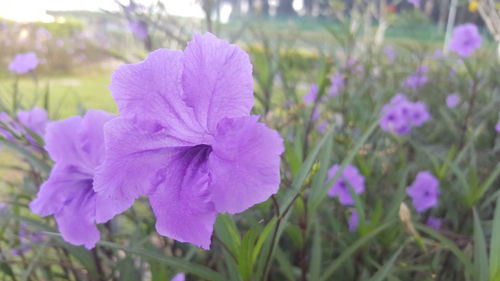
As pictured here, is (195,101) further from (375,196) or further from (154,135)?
(375,196)

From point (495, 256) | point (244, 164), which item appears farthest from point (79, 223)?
point (495, 256)

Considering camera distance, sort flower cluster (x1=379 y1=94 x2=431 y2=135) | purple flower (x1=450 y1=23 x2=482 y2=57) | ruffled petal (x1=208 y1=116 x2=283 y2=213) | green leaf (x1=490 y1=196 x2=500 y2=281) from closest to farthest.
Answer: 1. ruffled petal (x1=208 y1=116 x2=283 y2=213)
2. green leaf (x1=490 y1=196 x2=500 y2=281)
3. flower cluster (x1=379 y1=94 x2=431 y2=135)
4. purple flower (x1=450 y1=23 x2=482 y2=57)

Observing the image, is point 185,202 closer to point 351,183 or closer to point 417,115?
point 351,183

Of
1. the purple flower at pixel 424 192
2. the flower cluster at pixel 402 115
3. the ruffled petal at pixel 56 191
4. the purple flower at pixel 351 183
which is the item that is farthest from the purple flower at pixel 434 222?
the ruffled petal at pixel 56 191

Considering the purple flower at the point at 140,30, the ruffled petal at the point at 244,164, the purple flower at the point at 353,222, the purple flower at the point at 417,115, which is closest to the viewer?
the ruffled petal at the point at 244,164

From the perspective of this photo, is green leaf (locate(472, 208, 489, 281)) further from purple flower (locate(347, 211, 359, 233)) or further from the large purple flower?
the large purple flower

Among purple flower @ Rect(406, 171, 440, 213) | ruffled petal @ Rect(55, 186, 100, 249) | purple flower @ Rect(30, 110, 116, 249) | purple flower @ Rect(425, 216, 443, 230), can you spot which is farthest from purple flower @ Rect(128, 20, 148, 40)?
purple flower @ Rect(425, 216, 443, 230)

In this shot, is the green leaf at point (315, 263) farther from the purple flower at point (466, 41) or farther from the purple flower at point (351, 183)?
the purple flower at point (466, 41)
